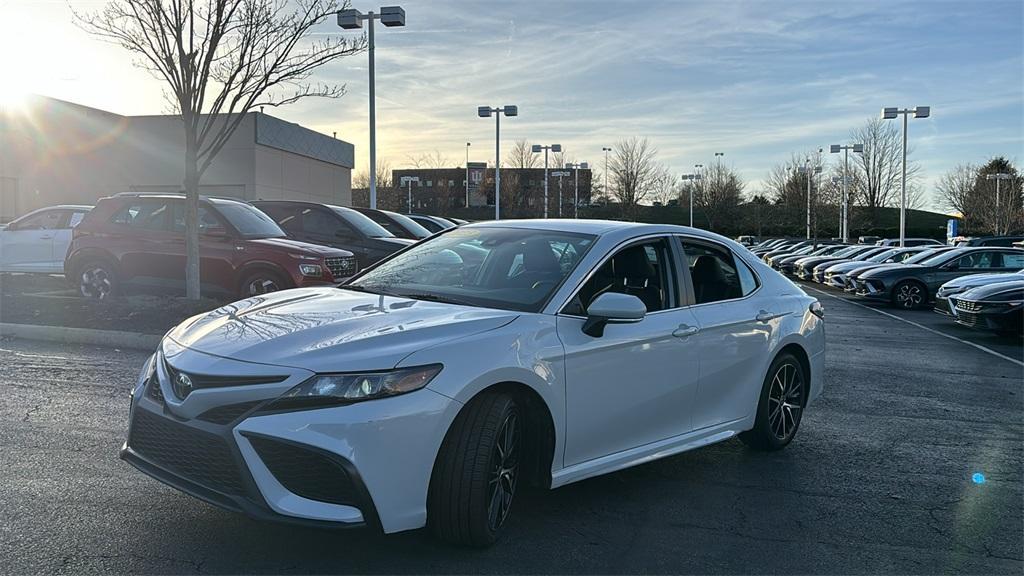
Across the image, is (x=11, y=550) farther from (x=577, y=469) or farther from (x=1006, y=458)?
(x=1006, y=458)

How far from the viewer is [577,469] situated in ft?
13.5

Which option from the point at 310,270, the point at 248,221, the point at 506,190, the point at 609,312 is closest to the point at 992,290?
the point at 310,270

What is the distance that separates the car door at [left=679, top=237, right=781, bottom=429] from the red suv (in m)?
6.61

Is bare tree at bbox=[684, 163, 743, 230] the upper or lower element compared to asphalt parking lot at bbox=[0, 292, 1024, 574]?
upper

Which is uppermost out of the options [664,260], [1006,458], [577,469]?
[664,260]

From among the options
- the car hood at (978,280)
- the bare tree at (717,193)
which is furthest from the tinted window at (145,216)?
the bare tree at (717,193)

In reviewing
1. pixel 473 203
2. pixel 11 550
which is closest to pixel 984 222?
pixel 473 203

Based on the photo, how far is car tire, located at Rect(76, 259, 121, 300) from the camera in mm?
11547

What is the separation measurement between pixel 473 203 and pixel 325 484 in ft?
310

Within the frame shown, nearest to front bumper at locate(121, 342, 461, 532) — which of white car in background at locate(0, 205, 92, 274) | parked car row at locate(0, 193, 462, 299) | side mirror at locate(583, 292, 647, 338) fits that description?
side mirror at locate(583, 292, 647, 338)

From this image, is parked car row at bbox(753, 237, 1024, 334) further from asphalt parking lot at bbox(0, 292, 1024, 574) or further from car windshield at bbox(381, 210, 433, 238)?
car windshield at bbox(381, 210, 433, 238)

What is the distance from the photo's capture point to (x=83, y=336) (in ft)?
31.2

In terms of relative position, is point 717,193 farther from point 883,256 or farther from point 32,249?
point 32,249

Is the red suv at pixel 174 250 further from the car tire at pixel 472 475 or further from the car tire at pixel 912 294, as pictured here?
the car tire at pixel 912 294
